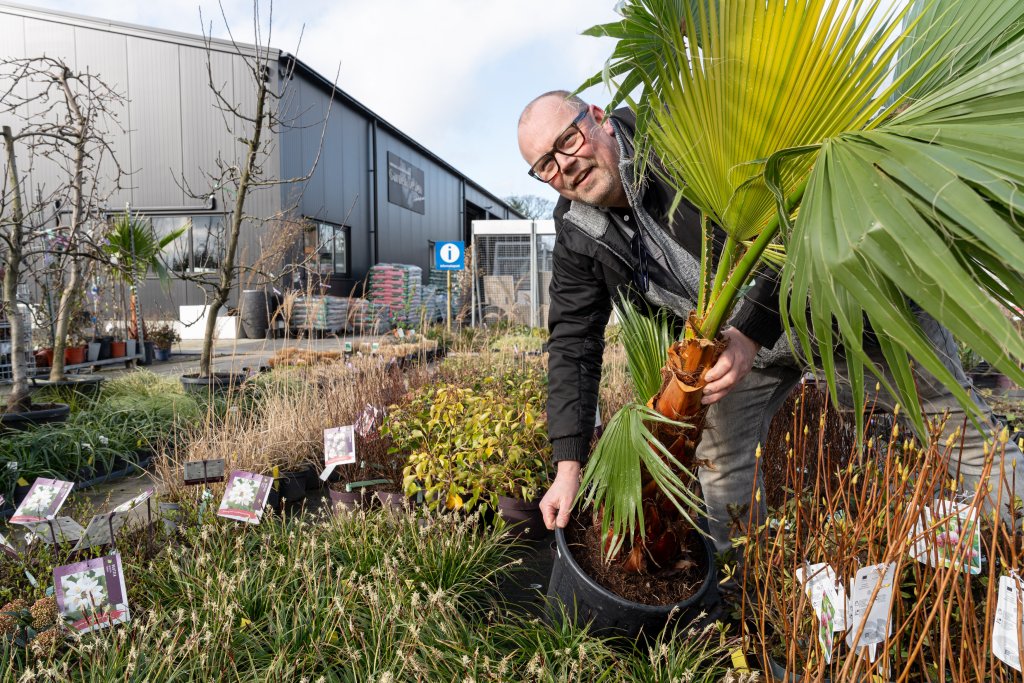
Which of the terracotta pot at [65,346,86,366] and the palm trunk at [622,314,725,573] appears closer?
the palm trunk at [622,314,725,573]

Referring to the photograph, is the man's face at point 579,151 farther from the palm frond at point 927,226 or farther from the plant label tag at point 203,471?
the plant label tag at point 203,471

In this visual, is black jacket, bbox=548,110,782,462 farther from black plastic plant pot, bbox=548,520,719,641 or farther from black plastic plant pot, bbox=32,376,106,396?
black plastic plant pot, bbox=32,376,106,396

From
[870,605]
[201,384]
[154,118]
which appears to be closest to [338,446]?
[870,605]

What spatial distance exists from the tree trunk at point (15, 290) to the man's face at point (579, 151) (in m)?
3.47

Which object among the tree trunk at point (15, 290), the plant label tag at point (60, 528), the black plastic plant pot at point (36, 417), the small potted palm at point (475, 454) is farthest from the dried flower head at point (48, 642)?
the tree trunk at point (15, 290)

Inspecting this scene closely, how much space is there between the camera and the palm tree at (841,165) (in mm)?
648

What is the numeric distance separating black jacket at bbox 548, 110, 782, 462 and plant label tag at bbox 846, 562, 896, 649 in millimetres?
954

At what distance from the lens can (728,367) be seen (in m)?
1.38

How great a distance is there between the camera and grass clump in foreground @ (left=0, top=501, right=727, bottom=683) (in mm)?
1547

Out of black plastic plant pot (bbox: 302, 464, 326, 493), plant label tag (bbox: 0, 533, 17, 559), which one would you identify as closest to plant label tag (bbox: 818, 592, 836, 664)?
plant label tag (bbox: 0, 533, 17, 559)

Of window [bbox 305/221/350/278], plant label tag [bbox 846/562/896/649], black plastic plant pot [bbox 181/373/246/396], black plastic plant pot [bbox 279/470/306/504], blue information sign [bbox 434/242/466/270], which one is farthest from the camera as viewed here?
window [bbox 305/221/350/278]

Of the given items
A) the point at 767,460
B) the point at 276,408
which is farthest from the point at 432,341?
the point at 767,460

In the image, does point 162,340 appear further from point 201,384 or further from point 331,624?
point 331,624

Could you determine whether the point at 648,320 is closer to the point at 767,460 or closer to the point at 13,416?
the point at 767,460
